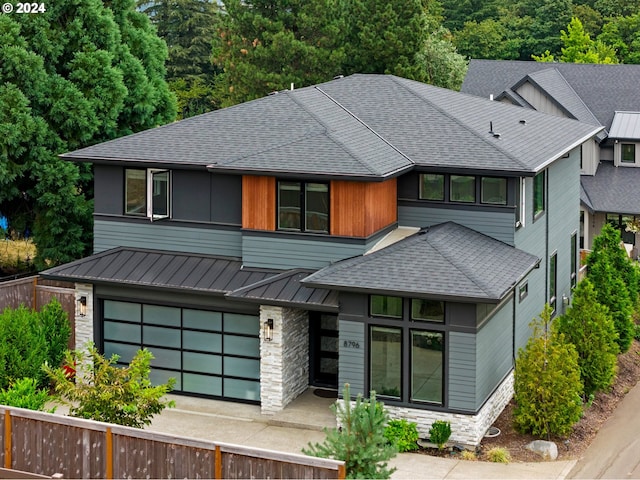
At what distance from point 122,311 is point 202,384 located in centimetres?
257

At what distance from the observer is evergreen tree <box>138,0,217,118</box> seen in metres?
67.8

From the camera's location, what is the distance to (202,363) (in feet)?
81.3

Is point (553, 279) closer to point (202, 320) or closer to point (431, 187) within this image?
point (431, 187)

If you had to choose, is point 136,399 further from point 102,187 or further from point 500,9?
point 500,9

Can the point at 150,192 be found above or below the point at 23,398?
above

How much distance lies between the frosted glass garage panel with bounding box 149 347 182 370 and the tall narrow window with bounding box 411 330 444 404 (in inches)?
234

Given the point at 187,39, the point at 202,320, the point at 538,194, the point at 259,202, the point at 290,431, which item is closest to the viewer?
the point at 290,431

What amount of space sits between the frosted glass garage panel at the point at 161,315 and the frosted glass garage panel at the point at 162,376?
111 cm

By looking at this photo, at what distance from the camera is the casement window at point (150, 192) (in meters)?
25.5

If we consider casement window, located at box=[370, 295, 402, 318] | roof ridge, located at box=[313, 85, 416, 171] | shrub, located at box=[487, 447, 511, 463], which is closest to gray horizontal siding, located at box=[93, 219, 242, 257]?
roof ridge, located at box=[313, 85, 416, 171]

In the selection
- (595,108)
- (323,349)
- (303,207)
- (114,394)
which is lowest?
(323,349)

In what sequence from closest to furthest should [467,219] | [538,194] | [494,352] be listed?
[494,352] < [467,219] < [538,194]

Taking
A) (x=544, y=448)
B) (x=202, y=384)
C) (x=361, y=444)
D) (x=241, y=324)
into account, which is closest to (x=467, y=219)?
(x=241, y=324)

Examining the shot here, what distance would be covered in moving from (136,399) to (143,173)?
8022mm
